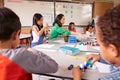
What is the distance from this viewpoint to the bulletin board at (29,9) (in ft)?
13.3

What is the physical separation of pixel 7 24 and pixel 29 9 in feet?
11.7

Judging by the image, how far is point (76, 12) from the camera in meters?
5.11

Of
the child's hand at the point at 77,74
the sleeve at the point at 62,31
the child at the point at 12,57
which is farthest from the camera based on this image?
the sleeve at the point at 62,31

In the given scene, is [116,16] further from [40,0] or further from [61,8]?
[61,8]

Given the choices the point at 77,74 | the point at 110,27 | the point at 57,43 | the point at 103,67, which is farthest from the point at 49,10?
the point at 110,27

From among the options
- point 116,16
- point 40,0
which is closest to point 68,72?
point 116,16

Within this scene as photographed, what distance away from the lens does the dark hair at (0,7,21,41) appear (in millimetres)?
854

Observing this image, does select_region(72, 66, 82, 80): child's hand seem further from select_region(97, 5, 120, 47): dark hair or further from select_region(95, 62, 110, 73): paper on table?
select_region(97, 5, 120, 47): dark hair

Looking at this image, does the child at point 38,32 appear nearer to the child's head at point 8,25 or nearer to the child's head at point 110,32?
the child's head at point 8,25

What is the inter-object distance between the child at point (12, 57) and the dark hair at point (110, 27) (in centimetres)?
43

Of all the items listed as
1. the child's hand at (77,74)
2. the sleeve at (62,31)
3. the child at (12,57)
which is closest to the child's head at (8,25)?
the child at (12,57)

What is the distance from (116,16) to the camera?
0.55m

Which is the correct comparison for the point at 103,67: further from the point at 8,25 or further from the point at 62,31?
the point at 62,31

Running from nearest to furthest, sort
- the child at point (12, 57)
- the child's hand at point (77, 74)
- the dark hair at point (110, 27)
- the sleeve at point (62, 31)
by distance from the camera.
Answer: the dark hair at point (110, 27) → the child at point (12, 57) → the child's hand at point (77, 74) → the sleeve at point (62, 31)
